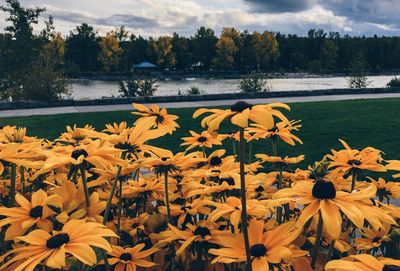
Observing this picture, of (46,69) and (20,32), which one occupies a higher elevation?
(20,32)

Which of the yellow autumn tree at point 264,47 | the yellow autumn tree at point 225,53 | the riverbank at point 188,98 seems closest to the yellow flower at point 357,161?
the riverbank at point 188,98

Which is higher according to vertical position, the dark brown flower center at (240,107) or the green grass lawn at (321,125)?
the dark brown flower center at (240,107)

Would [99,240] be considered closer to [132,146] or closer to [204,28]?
[132,146]

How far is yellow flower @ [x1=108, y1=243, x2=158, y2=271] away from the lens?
1450 millimetres

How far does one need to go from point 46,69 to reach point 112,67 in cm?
6197

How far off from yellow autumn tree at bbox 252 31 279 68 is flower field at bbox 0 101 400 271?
8630 centimetres

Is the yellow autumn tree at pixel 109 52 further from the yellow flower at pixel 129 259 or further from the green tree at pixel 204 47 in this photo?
the yellow flower at pixel 129 259

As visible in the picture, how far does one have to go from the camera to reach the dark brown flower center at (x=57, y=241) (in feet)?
3.61

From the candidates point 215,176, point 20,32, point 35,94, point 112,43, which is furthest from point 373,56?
point 215,176

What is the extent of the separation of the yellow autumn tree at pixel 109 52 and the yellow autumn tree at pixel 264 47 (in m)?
27.5

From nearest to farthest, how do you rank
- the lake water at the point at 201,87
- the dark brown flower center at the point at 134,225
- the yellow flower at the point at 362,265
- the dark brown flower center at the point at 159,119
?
the yellow flower at the point at 362,265
the dark brown flower center at the point at 134,225
the dark brown flower center at the point at 159,119
the lake water at the point at 201,87

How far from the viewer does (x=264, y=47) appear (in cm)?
8706

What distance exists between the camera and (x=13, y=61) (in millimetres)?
24859

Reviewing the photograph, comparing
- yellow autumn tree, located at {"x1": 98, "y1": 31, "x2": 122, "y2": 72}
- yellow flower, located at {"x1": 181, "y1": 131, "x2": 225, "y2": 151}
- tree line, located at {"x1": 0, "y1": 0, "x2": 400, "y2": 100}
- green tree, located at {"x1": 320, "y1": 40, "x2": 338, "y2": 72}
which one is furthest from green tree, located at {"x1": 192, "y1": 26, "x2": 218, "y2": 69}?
yellow flower, located at {"x1": 181, "y1": 131, "x2": 225, "y2": 151}
